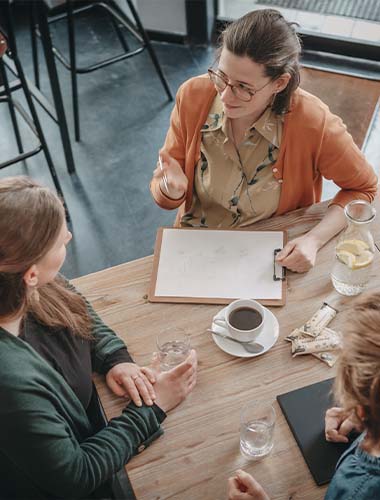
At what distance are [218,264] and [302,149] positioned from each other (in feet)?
1.33

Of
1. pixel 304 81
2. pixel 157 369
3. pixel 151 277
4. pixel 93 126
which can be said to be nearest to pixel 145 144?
pixel 93 126

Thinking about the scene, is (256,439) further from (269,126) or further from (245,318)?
(269,126)

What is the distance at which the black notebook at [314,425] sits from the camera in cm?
116

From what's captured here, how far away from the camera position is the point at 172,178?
66.4 inches

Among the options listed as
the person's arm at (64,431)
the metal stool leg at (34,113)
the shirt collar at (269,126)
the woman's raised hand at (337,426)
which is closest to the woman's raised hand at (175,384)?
the person's arm at (64,431)

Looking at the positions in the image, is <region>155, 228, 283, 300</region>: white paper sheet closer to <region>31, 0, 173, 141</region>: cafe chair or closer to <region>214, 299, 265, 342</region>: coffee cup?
<region>214, 299, 265, 342</region>: coffee cup

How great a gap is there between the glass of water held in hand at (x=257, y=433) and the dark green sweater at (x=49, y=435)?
0.57 feet

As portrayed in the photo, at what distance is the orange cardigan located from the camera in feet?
5.28

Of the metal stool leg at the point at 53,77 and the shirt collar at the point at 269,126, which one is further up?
the shirt collar at the point at 269,126

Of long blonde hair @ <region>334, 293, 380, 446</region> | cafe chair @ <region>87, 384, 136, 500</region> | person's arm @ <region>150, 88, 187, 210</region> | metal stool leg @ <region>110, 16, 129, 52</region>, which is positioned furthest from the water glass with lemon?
metal stool leg @ <region>110, 16, 129, 52</region>

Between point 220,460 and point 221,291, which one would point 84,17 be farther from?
point 220,460

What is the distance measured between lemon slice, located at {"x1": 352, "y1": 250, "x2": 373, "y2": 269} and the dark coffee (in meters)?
0.25

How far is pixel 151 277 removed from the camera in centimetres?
149

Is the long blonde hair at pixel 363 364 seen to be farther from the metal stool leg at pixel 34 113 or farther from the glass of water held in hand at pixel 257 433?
the metal stool leg at pixel 34 113
